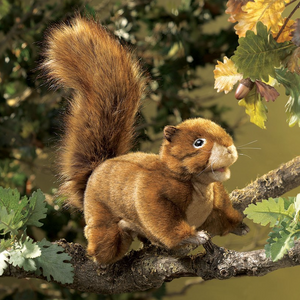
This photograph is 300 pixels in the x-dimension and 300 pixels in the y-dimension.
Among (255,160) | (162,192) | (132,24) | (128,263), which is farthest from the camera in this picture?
(132,24)

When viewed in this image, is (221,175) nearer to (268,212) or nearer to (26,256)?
(268,212)

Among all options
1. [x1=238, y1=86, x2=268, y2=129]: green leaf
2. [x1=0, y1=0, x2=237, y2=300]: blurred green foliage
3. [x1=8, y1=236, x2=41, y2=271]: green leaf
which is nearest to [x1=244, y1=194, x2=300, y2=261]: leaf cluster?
[x1=238, y1=86, x2=268, y2=129]: green leaf

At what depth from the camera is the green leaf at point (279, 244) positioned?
38 centimetres

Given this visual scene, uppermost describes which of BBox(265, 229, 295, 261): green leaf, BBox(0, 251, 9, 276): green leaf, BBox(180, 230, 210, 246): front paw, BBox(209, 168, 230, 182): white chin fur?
BBox(209, 168, 230, 182): white chin fur

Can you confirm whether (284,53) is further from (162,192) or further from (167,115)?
(167,115)

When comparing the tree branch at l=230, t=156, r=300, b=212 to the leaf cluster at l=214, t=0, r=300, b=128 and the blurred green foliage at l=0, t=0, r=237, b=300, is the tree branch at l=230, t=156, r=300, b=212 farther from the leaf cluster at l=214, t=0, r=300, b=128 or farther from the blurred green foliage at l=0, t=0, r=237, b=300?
the blurred green foliage at l=0, t=0, r=237, b=300

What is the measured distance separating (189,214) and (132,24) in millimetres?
780

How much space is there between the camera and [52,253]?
1.58 feet

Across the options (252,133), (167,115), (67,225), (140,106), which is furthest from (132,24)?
(140,106)

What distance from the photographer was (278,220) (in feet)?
1.33

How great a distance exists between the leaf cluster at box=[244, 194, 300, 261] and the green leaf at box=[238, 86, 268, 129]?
4.3 inches

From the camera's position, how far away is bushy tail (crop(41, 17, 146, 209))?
1.72 feet

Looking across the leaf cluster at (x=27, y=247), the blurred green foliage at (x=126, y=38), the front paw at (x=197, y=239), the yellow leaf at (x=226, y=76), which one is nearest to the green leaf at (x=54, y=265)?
the leaf cluster at (x=27, y=247)

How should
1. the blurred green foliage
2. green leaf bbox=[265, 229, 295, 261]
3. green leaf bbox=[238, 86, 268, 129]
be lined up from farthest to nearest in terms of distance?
the blurred green foliage < green leaf bbox=[238, 86, 268, 129] < green leaf bbox=[265, 229, 295, 261]
